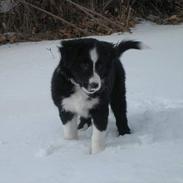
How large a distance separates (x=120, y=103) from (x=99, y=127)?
63 cm

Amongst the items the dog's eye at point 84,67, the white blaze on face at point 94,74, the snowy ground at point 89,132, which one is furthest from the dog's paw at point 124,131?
the dog's eye at point 84,67

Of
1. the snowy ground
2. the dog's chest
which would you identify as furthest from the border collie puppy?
the snowy ground

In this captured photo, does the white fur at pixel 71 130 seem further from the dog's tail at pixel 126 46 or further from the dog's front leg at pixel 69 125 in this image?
the dog's tail at pixel 126 46

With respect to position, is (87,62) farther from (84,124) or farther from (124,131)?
(84,124)

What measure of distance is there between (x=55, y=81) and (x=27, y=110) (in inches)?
62.4

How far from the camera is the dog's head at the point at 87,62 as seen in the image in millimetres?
4172

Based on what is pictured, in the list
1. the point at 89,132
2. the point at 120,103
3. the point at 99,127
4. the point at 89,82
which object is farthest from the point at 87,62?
the point at 89,132

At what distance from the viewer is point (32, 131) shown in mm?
5238

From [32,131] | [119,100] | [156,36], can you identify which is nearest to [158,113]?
[119,100]

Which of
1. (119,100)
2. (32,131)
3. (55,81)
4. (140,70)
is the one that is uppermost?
(55,81)

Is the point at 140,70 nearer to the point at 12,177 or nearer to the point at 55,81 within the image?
the point at 55,81

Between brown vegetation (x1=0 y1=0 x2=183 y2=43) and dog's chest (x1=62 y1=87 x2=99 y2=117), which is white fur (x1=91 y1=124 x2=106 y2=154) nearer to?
dog's chest (x1=62 y1=87 x2=99 y2=117)

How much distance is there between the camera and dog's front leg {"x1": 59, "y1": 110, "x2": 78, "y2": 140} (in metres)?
4.77

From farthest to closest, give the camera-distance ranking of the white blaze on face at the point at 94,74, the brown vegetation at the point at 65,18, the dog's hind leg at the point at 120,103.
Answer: the brown vegetation at the point at 65,18 → the dog's hind leg at the point at 120,103 → the white blaze on face at the point at 94,74
